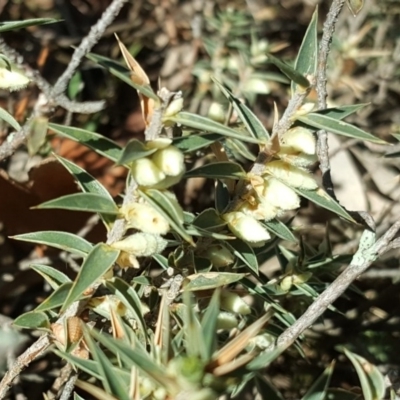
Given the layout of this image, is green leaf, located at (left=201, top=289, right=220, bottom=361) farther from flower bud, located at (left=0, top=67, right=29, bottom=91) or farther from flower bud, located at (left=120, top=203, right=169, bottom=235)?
flower bud, located at (left=0, top=67, right=29, bottom=91)

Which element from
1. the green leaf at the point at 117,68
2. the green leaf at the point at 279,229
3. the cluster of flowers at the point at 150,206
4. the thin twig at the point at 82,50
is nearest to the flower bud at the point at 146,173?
the cluster of flowers at the point at 150,206

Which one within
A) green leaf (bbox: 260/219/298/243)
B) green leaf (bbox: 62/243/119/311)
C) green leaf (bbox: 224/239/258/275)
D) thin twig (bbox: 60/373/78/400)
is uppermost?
green leaf (bbox: 62/243/119/311)

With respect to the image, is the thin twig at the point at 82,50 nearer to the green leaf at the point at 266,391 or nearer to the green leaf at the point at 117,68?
the green leaf at the point at 117,68

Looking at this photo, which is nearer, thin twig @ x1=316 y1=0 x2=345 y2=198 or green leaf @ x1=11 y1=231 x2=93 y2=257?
green leaf @ x1=11 y1=231 x2=93 y2=257

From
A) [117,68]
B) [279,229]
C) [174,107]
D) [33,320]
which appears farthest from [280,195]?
[33,320]

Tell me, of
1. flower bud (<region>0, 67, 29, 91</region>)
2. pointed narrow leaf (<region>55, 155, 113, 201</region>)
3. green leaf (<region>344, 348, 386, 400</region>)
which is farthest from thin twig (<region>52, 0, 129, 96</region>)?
green leaf (<region>344, 348, 386, 400</region>)

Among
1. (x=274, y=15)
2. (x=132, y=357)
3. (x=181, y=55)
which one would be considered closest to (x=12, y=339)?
(x=132, y=357)

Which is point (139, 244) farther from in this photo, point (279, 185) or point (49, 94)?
point (49, 94)
